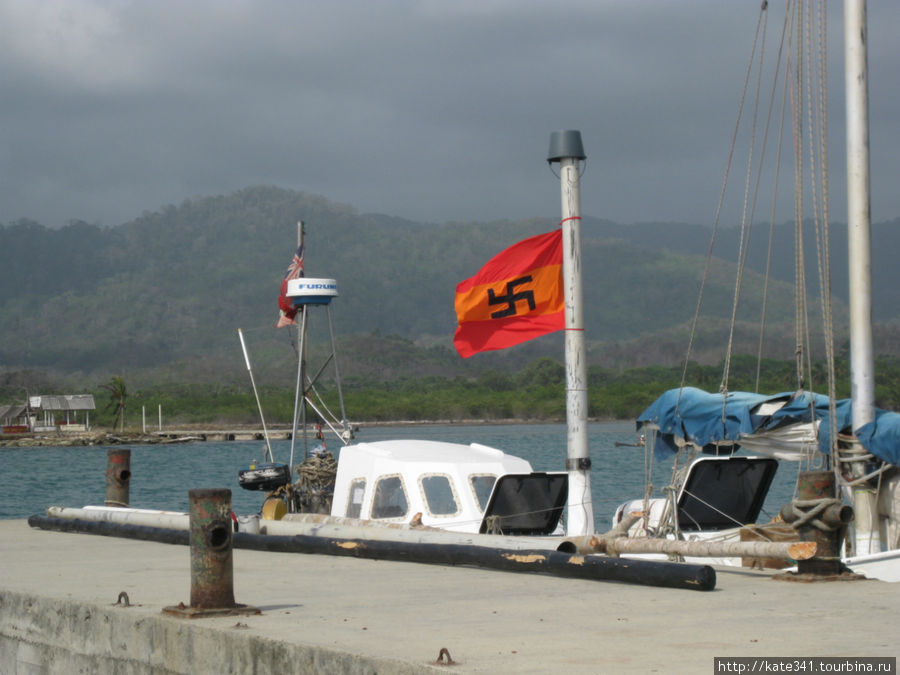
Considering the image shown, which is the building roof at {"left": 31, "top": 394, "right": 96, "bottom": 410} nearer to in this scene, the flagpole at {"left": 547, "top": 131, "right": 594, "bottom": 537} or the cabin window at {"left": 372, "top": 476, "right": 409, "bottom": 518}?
the cabin window at {"left": 372, "top": 476, "right": 409, "bottom": 518}

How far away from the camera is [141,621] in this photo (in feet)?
32.2

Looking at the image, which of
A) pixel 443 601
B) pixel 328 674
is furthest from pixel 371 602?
pixel 328 674

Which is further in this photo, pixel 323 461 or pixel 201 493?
pixel 323 461

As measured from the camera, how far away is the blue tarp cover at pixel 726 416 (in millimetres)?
17234

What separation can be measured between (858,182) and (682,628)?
8.69 m

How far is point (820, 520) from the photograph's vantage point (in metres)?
11.3

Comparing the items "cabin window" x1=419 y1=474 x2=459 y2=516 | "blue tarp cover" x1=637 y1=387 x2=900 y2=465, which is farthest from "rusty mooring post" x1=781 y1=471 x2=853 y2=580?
"cabin window" x1=419 y1=474 x2=459 y2=516

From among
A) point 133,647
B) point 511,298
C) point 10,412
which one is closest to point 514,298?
point 511,298

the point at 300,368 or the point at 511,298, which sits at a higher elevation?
the point at 511,298

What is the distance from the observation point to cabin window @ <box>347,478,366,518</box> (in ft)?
55.9

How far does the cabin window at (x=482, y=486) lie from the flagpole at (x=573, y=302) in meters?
1.56

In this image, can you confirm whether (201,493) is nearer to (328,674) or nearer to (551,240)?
(328,674)

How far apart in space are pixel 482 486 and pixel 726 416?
4.23 meters

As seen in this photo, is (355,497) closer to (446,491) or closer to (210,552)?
(446,491)
